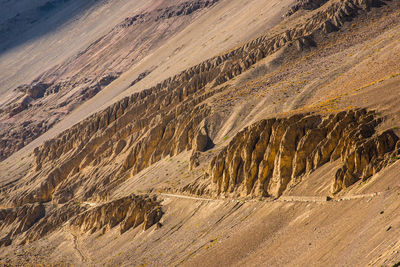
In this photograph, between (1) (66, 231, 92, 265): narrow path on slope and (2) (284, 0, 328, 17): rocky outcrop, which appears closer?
(1) (66, 231, 92, 265): narrow path on slope

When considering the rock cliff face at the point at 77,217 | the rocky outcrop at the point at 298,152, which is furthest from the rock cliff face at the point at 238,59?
the rocky outcrop at the point at 298,152

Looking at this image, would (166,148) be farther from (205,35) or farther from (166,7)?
(166,7)

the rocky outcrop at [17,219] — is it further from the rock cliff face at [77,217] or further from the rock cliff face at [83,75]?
the rock cliff face at [83,75]

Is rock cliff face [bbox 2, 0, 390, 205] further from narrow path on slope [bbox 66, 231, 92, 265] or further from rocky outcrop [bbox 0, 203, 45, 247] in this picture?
narrow path on slope [bbox 66, 231, 92, 265]

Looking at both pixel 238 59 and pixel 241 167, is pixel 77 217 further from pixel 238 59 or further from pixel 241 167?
pixel 238 59

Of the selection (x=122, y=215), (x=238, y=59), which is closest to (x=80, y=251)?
(x=122, y=215)

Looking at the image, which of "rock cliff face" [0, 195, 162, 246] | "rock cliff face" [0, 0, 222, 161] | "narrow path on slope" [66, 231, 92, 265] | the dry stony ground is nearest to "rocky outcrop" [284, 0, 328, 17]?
the dry stony ground
